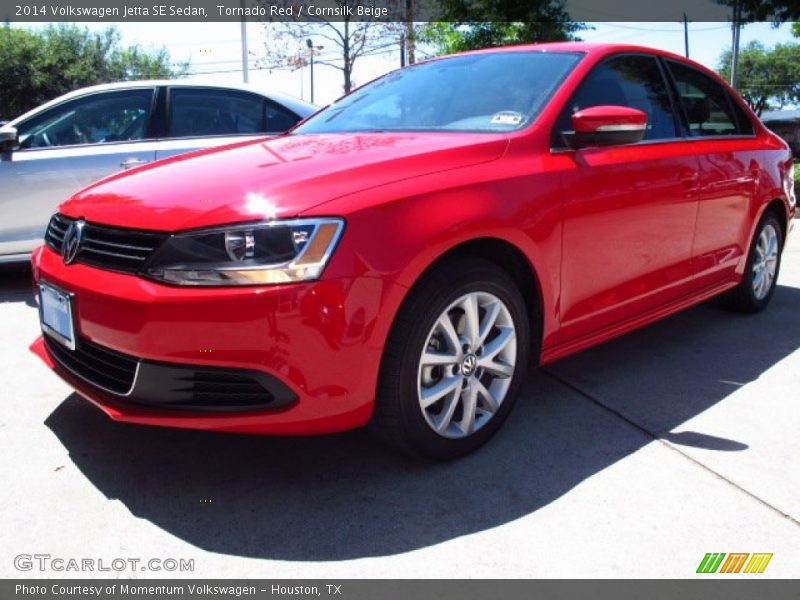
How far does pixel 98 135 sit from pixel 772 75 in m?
87.4

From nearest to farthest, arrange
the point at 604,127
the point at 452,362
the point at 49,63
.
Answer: the point at 452,362 → the point at 604,127 → the point at 49,63

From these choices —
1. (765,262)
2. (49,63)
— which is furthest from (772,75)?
(765,262)

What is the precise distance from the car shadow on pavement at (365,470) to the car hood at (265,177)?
3.00 feet

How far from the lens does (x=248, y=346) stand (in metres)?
2.22

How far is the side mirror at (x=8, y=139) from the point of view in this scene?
5109 millimetres

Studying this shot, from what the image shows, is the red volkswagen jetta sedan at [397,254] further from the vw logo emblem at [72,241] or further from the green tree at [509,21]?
the green tree at [509,21]

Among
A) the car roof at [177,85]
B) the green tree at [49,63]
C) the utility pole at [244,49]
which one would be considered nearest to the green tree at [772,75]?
the green tree at [49,63]

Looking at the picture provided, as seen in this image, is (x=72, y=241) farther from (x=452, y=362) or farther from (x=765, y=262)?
(x=765, y=262)

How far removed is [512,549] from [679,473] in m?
0.85

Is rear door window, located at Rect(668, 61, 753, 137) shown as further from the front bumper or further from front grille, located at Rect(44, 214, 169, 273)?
front grille, located at Rect(44, 214, 169, 273)

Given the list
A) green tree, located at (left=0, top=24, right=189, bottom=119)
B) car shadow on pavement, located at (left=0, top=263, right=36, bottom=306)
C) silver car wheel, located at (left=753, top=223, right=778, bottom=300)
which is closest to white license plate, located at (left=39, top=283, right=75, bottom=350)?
car shadow on pavement, located at (left=0, top=263, right=36, bottom=306)
